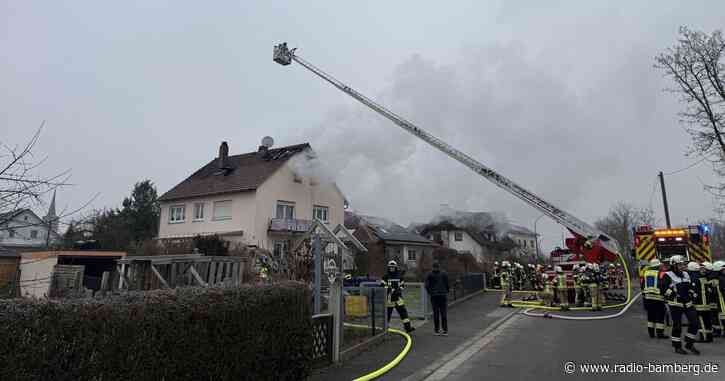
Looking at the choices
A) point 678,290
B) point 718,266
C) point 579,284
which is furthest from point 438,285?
point 579,284

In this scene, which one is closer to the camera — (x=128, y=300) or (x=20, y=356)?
(x=20, y=356)

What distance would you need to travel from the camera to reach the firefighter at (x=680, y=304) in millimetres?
8375

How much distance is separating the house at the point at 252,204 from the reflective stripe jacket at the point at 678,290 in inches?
810

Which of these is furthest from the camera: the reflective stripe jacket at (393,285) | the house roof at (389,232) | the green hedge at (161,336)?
the house roof at (389,232)

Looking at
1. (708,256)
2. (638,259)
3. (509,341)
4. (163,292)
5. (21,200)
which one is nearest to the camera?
(163,292)

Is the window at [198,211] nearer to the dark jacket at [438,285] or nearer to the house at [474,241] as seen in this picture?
the house at [474,241]

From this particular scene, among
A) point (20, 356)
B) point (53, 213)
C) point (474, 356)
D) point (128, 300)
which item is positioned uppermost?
point (53, 213)

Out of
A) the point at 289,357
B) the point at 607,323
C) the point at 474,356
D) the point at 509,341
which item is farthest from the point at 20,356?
the point at 607,323

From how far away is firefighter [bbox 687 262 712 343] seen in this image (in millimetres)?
9594

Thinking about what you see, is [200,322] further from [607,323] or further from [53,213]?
[607,323]

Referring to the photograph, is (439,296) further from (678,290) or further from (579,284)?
(579,284)

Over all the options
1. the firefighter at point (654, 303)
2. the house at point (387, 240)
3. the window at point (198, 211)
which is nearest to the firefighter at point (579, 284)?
the firefighter at point (654, 303)

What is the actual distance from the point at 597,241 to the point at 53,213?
1701 cm

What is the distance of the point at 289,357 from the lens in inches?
246
